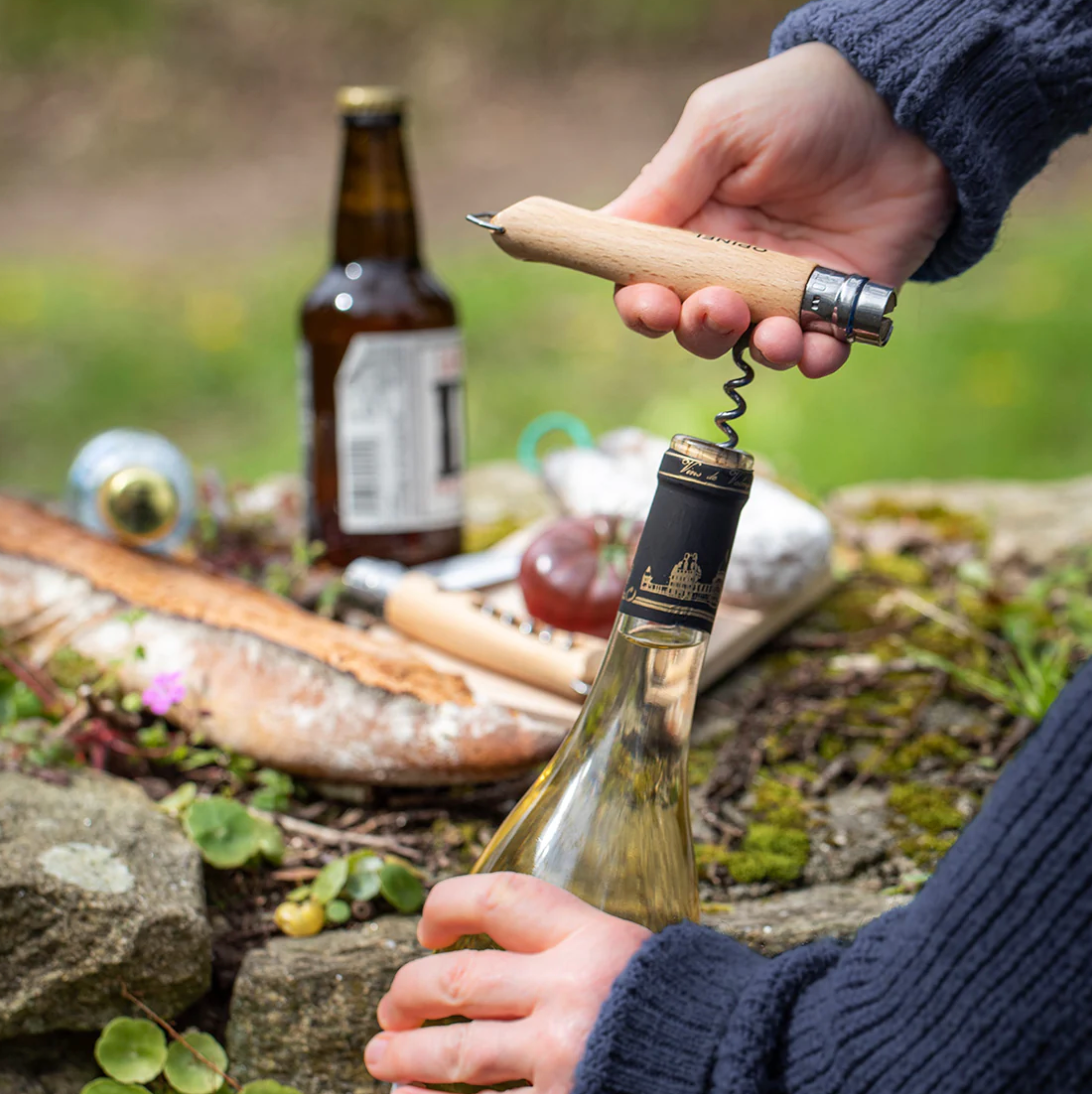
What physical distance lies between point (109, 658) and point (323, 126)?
Result: 5.96m

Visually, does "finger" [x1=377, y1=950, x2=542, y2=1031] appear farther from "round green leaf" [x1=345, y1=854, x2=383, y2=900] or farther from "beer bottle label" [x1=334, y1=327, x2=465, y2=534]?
"beer bottle label" [x1=334, y1=327, x2=465, y2=534]

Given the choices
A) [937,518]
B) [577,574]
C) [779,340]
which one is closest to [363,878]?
[577,574]

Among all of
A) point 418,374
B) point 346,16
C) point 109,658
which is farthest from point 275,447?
point 346,16

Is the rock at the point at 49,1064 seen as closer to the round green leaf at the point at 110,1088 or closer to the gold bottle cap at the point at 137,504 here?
the round green leaf at the point at 110,1088

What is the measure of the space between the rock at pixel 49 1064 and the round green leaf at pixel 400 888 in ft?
1.00

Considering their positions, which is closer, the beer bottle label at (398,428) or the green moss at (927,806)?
the green moss at (927,806)

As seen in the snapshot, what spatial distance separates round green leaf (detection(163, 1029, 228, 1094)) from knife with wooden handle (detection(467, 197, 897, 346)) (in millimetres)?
769

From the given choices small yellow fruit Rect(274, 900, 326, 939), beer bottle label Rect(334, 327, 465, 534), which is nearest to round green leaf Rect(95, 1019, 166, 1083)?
small yellow fruit Rect(274, 900, 326, 939)

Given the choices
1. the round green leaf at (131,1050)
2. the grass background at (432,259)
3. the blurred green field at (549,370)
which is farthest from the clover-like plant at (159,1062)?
the blurred green field at (549,370)

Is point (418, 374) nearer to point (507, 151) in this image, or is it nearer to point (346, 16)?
point (507, 151)

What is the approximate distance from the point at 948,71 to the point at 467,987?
0.92m

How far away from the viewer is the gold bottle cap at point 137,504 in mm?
1832

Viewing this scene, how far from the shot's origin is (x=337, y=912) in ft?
4.11

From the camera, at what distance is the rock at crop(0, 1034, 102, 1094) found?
1.18 metres
